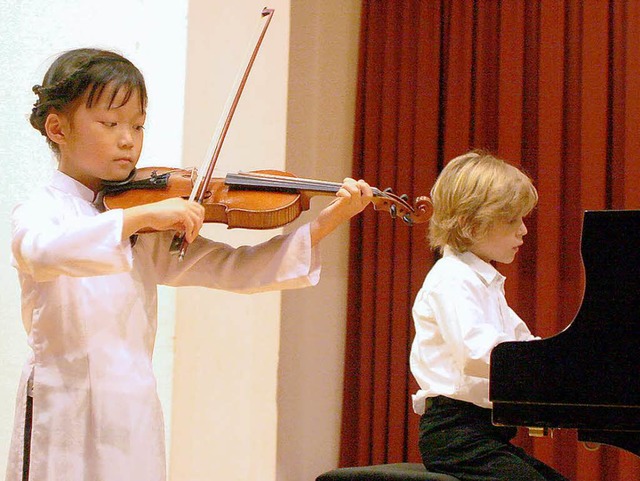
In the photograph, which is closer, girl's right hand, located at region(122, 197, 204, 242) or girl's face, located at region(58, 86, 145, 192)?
girl's right hand, located at region(122, 197, 204, 242)

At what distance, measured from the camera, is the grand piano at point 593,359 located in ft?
5.44

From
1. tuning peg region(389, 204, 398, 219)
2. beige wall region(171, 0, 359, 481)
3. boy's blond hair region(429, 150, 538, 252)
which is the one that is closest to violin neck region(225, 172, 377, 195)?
tuning peg region(389, 204, 398, 219)

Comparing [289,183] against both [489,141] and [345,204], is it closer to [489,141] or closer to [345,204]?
[345,204]

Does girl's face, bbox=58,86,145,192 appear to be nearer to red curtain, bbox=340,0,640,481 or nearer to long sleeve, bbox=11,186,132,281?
long sleeve, bbox=11,186,132,281

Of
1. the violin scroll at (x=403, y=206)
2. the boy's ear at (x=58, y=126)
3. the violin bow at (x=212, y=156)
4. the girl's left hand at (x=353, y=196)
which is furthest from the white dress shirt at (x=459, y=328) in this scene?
the boy's ear at (x=58, y=126)

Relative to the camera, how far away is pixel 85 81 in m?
1.66

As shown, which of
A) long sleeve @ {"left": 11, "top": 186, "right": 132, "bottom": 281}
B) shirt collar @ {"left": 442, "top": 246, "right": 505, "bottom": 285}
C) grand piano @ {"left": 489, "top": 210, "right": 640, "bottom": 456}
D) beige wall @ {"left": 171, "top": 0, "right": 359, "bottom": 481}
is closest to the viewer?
long sleeve @ {"left": 11, "top": 186, "right": 132, "bottom": 281}

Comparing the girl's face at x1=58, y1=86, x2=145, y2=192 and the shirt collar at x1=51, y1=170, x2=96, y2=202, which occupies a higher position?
the girl's face at x1=58, y1=86, x2=145, y2=192

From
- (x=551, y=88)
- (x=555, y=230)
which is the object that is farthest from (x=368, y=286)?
(x=551, y=88)

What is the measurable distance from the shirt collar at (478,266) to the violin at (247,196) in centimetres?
62

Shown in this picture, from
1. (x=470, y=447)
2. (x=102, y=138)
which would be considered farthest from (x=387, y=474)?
(x=102, y=138)

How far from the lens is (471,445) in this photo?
7.00 ft

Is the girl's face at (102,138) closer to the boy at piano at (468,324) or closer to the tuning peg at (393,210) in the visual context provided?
the tuning peg at (393,210)

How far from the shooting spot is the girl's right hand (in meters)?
1.45
